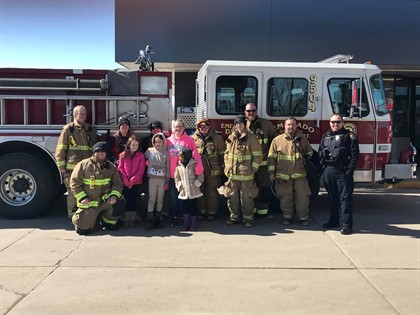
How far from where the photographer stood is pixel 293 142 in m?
6.46

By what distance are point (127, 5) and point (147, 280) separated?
393 inches

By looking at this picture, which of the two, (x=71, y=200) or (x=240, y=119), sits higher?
(x=240, y=119)

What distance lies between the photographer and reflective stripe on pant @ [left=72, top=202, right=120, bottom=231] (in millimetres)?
6012

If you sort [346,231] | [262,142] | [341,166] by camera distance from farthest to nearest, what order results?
[262,142], [341,166], [346,231]

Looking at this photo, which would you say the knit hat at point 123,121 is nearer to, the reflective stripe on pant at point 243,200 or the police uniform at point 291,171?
the reflective stripe on pant at point 243,200

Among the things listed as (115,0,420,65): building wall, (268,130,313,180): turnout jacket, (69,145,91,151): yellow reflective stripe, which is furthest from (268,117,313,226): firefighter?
(115,0,420,65): building wall

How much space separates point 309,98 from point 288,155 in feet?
3.67

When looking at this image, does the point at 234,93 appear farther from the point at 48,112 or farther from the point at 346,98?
the point at 48,112

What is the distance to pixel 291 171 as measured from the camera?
648 cm

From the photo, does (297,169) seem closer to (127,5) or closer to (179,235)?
(179,235)

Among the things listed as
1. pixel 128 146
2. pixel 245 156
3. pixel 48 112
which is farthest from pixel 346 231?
pixel 48 112

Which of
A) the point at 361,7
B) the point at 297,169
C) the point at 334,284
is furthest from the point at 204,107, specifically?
the point at 361,7

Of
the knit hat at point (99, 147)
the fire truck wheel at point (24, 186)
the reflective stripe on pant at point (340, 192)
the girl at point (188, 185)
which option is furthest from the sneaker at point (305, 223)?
the fire truck wheel at point (24, 186)

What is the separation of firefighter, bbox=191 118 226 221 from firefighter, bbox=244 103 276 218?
0.56 meters
